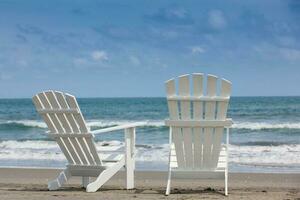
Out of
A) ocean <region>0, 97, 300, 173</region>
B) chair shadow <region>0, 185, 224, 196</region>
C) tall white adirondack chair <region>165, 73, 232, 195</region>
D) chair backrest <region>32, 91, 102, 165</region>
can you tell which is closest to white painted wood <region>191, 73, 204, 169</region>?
tall white adirondack chair <region>165, 73, 232, 195</region>

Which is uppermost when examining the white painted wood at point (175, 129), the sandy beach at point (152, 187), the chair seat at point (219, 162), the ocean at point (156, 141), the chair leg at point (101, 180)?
the white painted wood at point (175, 129)

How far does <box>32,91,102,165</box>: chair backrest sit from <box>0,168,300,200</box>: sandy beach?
419 millimetres

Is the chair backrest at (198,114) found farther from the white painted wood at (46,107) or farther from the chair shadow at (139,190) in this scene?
the white painted wood at (46,107)

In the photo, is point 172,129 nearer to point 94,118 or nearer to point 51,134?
point 51,134

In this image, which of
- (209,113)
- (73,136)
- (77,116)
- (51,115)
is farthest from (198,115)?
(51,115)

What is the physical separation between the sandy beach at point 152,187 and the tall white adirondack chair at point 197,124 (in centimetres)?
27

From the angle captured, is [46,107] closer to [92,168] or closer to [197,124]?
[92,168]

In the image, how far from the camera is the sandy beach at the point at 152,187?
6164 millimetres

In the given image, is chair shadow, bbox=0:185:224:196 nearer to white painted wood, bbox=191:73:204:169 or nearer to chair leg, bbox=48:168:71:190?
chair leg, bbox=48:168:71:190

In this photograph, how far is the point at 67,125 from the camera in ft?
21.2

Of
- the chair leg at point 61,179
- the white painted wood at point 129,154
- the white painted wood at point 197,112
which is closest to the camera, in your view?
the white painted wood at point 197,112

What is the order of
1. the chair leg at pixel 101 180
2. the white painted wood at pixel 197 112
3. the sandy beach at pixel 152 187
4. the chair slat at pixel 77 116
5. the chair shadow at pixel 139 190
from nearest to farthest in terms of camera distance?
the white painted wood at pixel 197 112, the sandy beach at pixel 152 187, the chair slat at pixel 77 116, the chair leg at pixel 101 180, the chair shadow at pixel 139 190

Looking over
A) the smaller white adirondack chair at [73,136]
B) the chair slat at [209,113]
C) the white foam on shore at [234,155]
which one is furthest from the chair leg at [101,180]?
the white foam on shore at [234,155]

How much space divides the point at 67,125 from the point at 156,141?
11278 mm
